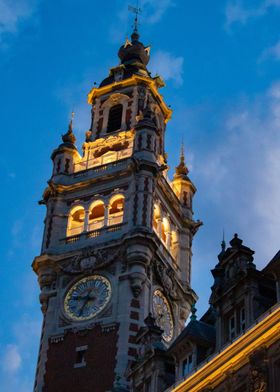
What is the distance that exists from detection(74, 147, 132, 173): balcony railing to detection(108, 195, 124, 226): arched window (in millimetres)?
3491

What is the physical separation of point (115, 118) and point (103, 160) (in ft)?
18.3

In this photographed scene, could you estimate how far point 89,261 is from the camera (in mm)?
61594

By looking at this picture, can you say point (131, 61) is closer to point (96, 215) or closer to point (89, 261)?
point (96, 215)

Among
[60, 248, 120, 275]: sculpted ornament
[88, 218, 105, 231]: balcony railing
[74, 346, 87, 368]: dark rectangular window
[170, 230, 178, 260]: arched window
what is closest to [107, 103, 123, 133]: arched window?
[170, 230, 178, 260]: arched window

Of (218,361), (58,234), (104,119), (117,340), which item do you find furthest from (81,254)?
(218,361)

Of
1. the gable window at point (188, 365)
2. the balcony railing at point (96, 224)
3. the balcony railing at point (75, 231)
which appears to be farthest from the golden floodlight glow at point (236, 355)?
the balcony railing at point (75, 231)

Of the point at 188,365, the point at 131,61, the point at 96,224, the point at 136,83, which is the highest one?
the point at 131,61

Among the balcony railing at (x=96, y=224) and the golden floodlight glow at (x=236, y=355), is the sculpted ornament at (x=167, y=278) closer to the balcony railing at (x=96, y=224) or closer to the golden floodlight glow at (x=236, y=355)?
the balcony railing at (x=96, y=224)

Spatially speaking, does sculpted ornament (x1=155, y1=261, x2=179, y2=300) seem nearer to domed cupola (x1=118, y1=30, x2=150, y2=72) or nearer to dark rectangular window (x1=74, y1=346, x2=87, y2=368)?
dark rectangular window (x1=74, y1=346, x2=87, y2=368)

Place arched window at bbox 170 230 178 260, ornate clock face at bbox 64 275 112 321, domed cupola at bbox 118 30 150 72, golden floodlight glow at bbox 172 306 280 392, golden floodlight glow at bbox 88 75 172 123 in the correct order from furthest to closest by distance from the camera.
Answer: domed cupola at bbox 118 30 150 72
golden floodlight glow at bbox 88 75 172 123
arched window at bbox 170 230 178 260
ornate clock face at bbox 64 275 112 321
golden floodlight glow at bbox 172 306 280 392

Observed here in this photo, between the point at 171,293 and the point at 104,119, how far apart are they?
1636 centimetres

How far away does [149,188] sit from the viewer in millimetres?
64062

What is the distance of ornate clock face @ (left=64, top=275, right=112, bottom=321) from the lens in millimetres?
59531

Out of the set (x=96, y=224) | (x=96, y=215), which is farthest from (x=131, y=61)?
(x=96, y=224)
